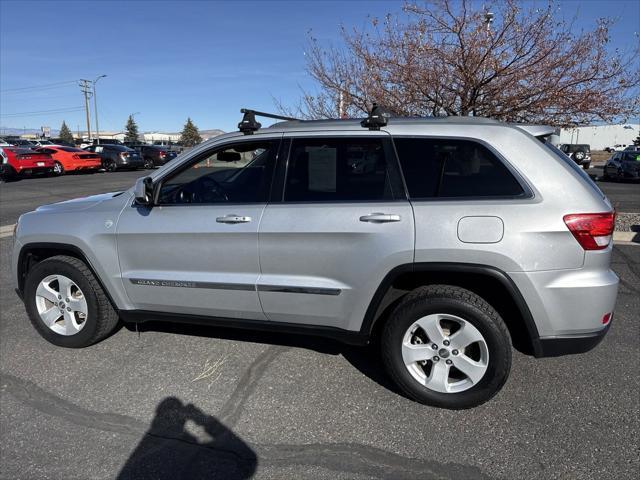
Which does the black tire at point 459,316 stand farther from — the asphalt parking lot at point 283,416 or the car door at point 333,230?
the car door at point 333,230

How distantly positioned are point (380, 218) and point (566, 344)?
1344 millimetres

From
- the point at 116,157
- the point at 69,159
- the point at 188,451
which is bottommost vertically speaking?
the point at 188,451

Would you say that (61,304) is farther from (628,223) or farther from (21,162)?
(21,162)

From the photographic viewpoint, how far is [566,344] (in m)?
2.82

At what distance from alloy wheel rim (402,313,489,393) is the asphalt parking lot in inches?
A: 7.8

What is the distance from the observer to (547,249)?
8.84 feet

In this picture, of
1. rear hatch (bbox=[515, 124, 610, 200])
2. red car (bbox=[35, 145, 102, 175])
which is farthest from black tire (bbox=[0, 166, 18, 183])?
rear hatch (bbox=[515, 124, 610, 200])

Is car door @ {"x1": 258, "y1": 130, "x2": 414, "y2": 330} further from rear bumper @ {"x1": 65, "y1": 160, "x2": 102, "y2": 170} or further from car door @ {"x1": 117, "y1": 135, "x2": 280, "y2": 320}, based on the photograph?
rear bumper @ {"x1": 65, "y1": 160, "x2": 102, "y2": 170}

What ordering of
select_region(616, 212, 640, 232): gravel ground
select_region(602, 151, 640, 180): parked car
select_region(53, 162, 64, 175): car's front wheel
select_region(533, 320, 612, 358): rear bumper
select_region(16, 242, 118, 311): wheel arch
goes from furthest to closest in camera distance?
select_region(53, 162, 64, 175): car's front wheel, select_region(602, 151, 640, 180): parked car, select_region(616, 212, 640, 232): gravel ground, select_region(16, 242, 118, 311): wheel arch, select_region(533, 320, 612, 358): rear bumper

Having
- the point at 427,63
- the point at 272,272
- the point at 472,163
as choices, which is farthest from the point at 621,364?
the point at 427,63

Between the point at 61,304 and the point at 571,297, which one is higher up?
the point at 571,297

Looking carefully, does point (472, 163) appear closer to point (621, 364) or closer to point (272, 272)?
point (272, 272)

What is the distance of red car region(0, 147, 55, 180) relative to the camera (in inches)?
757


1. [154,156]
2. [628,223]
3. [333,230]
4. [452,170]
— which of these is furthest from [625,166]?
[154,156]
